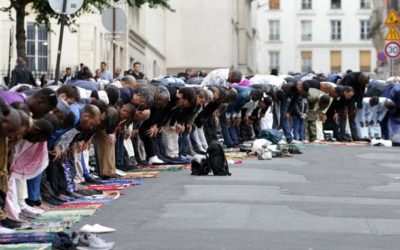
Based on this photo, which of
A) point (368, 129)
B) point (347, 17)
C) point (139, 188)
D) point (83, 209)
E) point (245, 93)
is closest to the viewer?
point (83, 209)

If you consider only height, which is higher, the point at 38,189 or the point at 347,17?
the point at 347,17

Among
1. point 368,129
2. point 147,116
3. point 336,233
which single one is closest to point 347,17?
point 368,129

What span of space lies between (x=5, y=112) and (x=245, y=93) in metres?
17.6

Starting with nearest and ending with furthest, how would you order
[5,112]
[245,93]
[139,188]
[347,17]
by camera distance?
[5,112]
[139,188]
[245,93]
[347,17]

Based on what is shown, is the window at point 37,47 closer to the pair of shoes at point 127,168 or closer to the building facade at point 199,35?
the pair of shoes at point 127,168

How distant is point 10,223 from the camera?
12523 mm

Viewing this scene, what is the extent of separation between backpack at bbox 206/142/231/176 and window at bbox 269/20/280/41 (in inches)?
4318

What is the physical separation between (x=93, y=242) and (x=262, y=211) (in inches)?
144

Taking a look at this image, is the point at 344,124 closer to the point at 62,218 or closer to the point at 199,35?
the point at 62,218

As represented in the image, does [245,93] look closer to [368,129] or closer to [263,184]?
[368,129]

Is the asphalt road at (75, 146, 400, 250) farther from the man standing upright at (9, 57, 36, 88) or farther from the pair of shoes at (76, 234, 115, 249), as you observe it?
the man standing upright at (9, 57, 36, 88)

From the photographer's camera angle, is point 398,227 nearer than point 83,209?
Yes

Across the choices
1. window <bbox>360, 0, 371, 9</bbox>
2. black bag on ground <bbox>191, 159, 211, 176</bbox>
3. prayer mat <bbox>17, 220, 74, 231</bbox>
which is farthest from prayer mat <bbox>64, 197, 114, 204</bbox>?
window <bbox>360, 0, 371, 9</bbox>

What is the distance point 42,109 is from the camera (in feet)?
42.9
